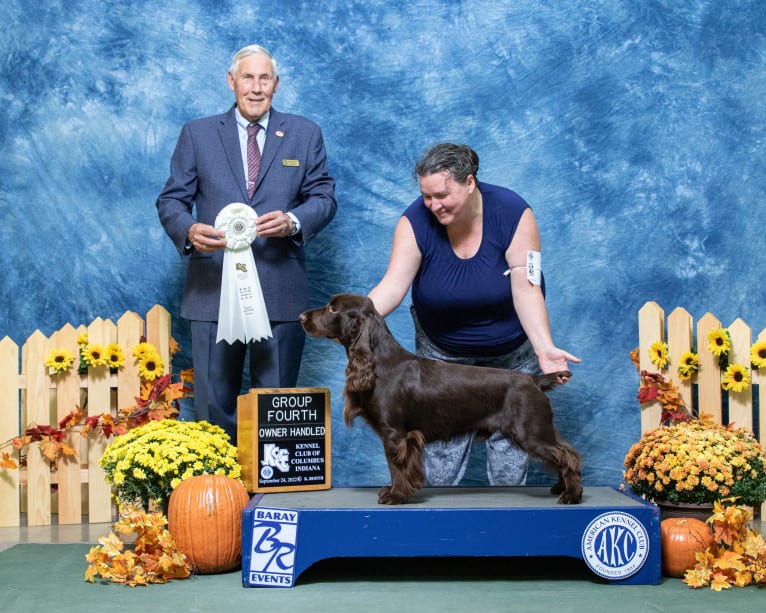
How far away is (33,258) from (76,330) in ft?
1.82

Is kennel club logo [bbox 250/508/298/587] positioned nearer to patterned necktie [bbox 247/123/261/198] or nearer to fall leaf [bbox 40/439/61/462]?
patterned necktie [bbox 247/123/261/198]

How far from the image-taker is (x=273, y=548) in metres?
2.76

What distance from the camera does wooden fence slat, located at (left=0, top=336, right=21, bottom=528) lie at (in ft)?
12.9

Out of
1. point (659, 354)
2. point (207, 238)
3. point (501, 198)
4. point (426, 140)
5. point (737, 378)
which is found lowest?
point (737, 378)

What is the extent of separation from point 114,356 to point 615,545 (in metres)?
2.28

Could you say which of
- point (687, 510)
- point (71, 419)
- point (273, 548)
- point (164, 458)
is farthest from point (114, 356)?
point (687, 510)

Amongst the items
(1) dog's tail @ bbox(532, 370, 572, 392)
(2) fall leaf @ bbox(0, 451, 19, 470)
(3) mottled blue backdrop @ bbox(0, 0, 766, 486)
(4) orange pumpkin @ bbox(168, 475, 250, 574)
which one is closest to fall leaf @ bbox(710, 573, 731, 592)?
(1) dog's tail @ bbox(532, 370, 572, 392)

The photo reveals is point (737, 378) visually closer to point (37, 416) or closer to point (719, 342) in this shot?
point (719, 342)

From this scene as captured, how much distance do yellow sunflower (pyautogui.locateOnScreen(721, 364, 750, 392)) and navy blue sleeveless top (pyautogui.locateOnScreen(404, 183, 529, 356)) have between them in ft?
3.47

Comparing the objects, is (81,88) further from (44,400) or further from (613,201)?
(613,201)

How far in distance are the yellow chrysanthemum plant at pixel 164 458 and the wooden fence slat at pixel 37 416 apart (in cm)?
69

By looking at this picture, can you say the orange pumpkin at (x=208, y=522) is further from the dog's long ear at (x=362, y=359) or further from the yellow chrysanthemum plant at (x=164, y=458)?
the dog's long ear at (x=362, y=359)

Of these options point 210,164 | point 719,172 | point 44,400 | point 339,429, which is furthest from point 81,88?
point 719,172

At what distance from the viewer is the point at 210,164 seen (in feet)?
11.9
